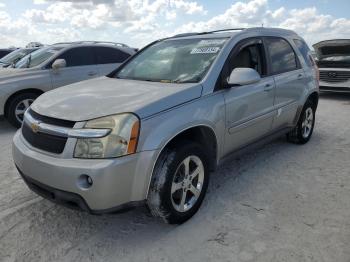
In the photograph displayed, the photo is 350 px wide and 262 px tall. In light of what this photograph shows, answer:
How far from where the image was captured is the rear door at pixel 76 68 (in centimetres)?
741

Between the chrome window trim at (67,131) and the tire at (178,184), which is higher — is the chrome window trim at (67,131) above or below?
above

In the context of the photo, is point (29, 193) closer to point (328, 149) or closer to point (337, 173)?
point (337, 173)

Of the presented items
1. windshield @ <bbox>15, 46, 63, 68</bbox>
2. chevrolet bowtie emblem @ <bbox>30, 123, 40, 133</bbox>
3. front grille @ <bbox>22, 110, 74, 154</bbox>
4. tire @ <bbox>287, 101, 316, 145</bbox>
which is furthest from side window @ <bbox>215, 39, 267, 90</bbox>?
windshield @ <bbox>15, 46, 63, 68</bbox>

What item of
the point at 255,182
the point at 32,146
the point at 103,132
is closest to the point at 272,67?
the point at 255,182

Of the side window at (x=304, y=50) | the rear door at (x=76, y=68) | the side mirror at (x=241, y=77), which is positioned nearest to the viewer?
the side mirror at (x=241, y=77)

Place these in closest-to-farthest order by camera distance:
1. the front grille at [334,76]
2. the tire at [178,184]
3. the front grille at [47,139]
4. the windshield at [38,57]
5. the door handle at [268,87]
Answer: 1. the front grille at [47,139]
2. the tire at [178,184]
3. the door handle at [268,87]
4. the windshield at [38,57]
5. the front grille at [334,76]

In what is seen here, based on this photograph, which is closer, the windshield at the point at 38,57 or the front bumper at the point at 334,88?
the windshield at the point at 38,57

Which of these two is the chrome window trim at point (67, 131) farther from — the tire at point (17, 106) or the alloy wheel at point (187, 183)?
the tire at point (17, 106)

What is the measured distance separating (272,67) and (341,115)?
416 centimetres

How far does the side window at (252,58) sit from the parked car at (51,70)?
428cm

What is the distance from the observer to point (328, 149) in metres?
5.39

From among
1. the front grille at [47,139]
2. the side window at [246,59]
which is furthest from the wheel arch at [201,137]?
the front grille at [47,139]

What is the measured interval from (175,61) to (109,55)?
4710mm

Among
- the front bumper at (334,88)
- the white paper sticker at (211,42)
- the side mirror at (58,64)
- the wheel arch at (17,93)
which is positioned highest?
the white paper sticker at (211,42)
